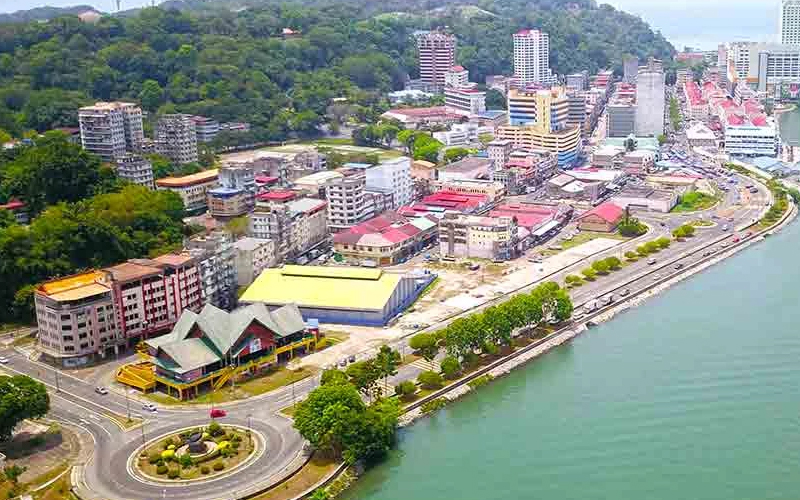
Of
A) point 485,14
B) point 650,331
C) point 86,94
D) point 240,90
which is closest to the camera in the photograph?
point 650,331

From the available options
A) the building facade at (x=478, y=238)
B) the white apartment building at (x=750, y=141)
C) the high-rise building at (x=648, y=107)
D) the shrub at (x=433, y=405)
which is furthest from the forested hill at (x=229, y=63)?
the shrub at (x=433, y=405)

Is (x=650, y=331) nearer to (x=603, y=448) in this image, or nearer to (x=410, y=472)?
(x=603, y=448)

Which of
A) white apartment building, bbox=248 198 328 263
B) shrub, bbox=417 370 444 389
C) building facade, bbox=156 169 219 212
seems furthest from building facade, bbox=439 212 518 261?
building facade, bbox=156 169 219 212

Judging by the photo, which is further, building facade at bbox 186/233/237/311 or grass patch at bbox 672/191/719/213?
grass patch at bbox 672/191/719/213

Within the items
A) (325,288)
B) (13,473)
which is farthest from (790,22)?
(13,473)

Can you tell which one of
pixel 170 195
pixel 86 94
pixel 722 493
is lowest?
pixel 722 493

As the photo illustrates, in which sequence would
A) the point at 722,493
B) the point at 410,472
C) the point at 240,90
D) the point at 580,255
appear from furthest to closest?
the point at 240,90, the point at 580,255, the point at 410,472, the point at 722,493

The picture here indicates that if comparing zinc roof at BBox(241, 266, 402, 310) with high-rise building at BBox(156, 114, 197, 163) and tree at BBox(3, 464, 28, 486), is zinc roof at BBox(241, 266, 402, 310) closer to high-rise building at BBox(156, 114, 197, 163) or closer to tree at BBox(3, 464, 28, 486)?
tree at BBox(3, 464, 28, 486)

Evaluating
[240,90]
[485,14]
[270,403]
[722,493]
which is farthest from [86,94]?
[485,14]
